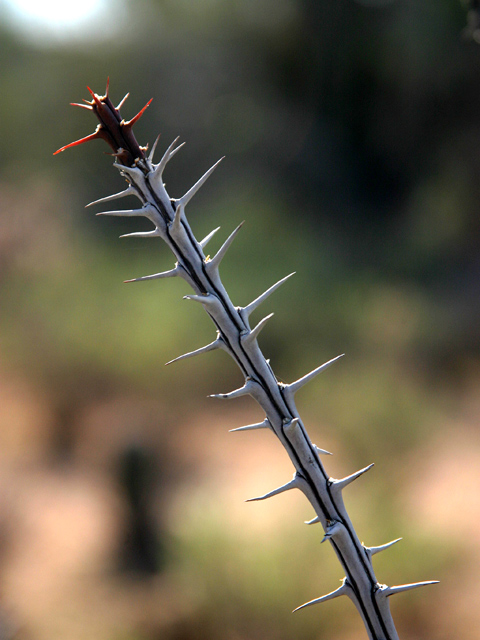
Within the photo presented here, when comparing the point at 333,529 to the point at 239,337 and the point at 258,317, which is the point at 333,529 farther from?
the point at 258,317

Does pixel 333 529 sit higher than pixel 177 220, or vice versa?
pixel 177 220

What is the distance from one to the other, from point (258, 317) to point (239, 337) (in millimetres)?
2397

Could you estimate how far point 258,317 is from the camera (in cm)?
277

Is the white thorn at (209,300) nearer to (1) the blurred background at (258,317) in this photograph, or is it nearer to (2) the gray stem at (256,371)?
(2) the gray stem at (256,371)

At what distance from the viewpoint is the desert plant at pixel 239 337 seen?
0.35m

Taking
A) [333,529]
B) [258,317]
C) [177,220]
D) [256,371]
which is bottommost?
[258,317]

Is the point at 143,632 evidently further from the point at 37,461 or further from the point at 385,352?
the point at 385,352

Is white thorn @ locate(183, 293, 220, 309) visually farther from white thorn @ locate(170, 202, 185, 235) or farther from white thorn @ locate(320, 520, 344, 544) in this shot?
white thorn @ locate(320, 520, 344, 544)

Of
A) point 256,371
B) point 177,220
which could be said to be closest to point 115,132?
point 177,220

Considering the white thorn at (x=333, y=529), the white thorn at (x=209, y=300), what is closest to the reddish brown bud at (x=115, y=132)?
the white thorn at (x=209, y=300)

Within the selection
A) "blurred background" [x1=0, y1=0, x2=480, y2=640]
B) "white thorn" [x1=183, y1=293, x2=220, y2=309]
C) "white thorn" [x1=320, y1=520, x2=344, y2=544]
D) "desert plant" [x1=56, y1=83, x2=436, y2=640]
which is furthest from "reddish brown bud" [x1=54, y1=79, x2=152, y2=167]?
"blurred background" [x1=0, y1=0, x2=480, y2=640]

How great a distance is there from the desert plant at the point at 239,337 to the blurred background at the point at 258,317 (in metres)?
1.03

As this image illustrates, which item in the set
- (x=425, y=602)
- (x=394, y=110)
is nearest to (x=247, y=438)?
(x=425, y=602)

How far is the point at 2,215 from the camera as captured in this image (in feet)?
13.4
